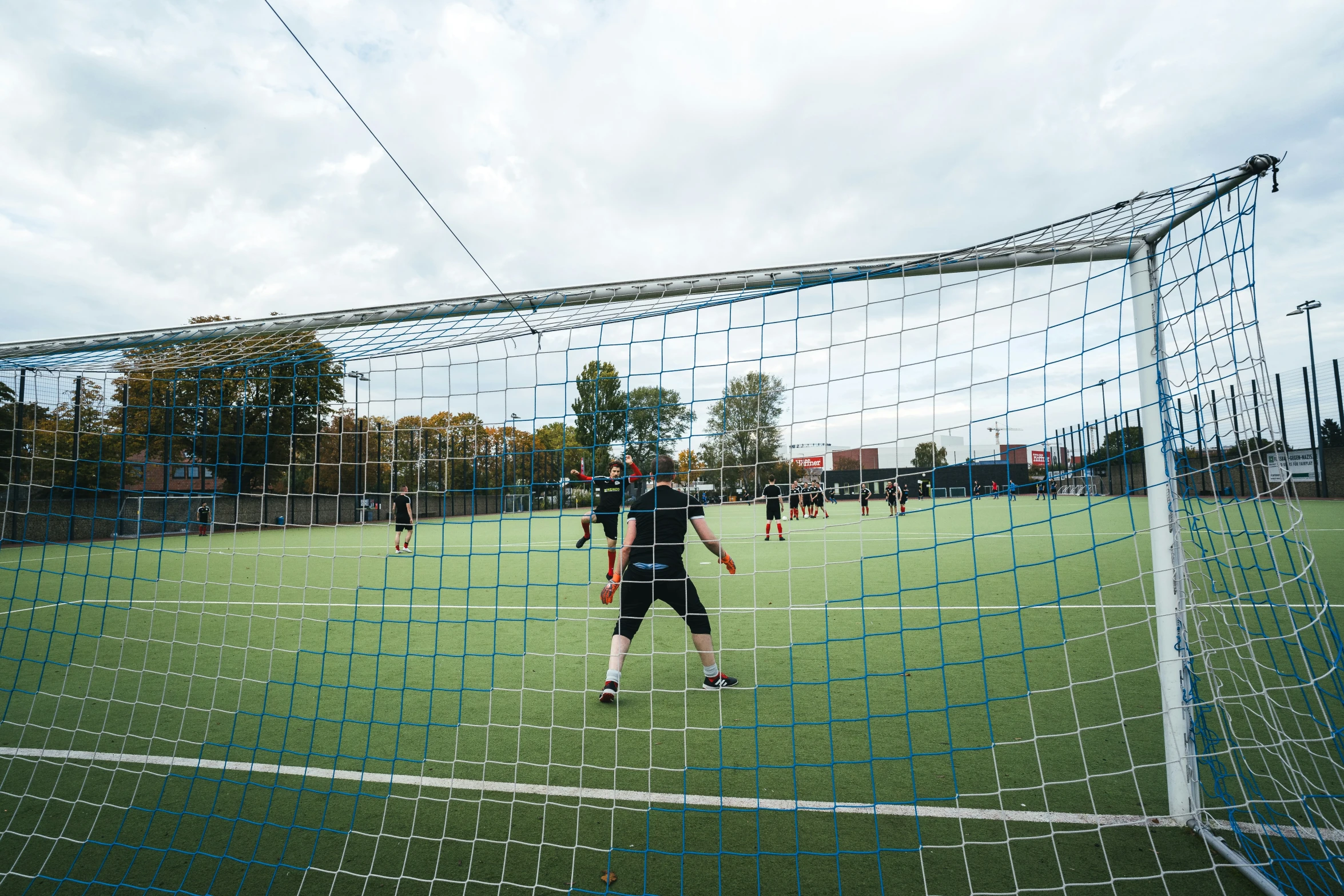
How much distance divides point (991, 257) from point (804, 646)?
3.93m

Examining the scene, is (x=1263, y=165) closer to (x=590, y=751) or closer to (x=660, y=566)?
(x=660, y=566)

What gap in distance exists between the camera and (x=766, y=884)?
8.66ft

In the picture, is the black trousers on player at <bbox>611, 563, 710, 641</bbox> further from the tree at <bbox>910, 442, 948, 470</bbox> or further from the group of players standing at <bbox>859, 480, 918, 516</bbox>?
the tree at <bbox>910, 442, 948, 470</bbox>

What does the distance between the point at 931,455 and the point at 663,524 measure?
73.5 inches

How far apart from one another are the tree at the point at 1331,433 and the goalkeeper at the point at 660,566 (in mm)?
32456

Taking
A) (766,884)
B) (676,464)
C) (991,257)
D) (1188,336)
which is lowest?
(766,884)

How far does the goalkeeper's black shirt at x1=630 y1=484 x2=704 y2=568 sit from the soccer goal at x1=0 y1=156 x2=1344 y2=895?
0.26 m

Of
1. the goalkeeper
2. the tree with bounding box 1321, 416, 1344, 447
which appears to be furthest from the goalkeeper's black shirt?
the tree with bounding box 1321, 416, 1344, 447

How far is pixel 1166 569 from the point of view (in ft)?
9.19

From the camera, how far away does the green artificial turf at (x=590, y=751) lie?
9.00ft

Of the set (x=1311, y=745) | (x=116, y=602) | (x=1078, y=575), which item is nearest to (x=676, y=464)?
(x=1311, y=745)

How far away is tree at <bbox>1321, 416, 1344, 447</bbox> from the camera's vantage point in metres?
24.9

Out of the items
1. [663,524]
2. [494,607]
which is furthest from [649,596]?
[494,607]

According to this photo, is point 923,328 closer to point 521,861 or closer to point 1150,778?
point 1150,778
